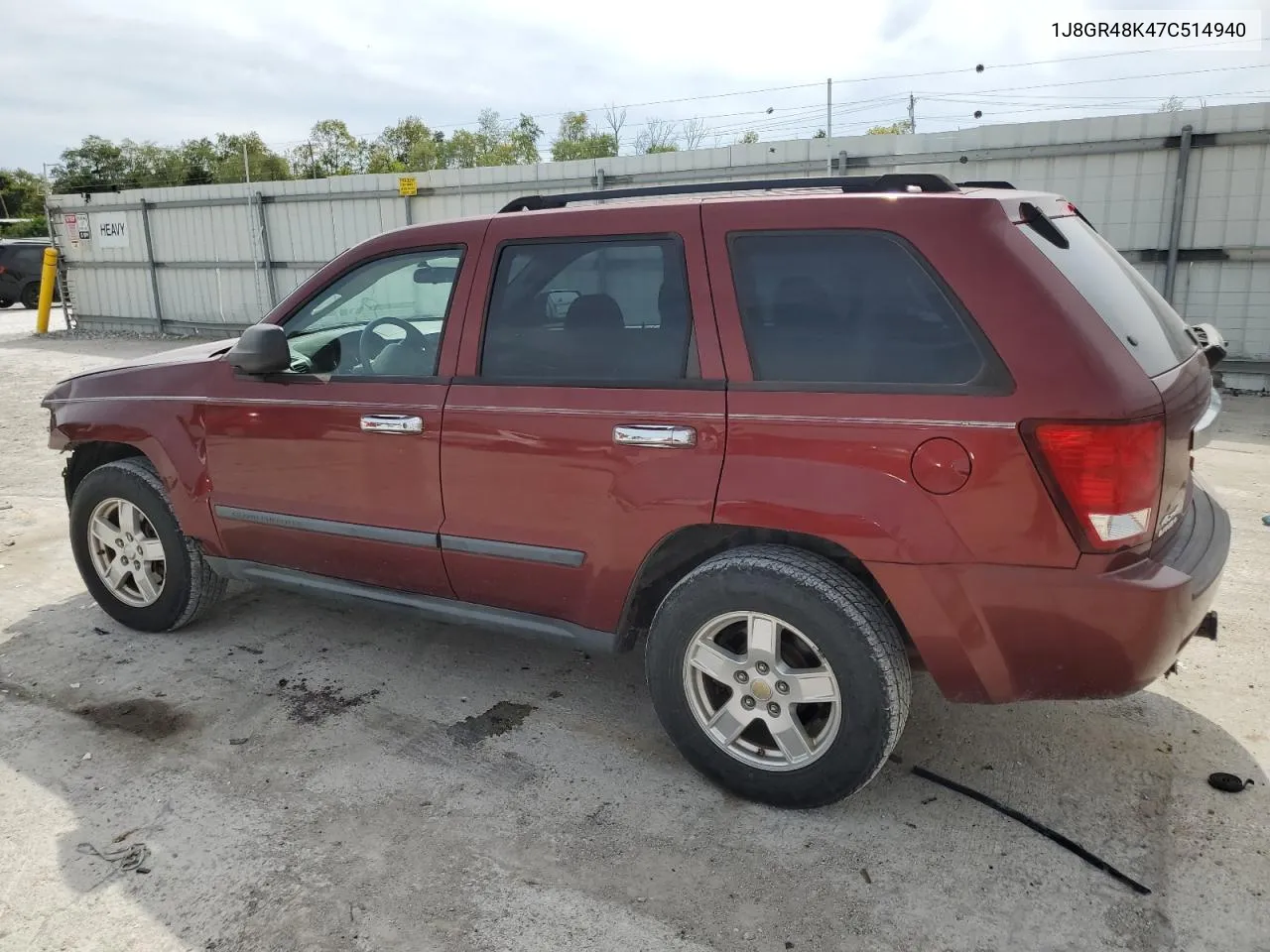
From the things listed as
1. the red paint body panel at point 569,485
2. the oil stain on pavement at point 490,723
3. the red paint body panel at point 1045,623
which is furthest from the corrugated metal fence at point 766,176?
the oil stain on pavement at point 490,723

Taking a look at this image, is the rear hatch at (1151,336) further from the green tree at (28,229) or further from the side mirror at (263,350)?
the green tree at (28,229)

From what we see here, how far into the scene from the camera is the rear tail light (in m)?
2.35

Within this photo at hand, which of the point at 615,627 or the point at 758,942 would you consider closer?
the point at 758,942

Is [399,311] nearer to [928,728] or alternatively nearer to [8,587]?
[928,728]

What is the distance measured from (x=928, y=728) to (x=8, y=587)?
469cm

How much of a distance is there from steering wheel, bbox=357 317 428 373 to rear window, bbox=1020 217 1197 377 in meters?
2.10

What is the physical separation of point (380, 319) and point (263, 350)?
0.46 m

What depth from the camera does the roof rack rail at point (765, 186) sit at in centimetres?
280

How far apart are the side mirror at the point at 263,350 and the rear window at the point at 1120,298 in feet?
8.58

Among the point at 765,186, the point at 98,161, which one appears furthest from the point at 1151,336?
the point at 98,161

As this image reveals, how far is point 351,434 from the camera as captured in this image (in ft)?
11.5

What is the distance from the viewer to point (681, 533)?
2.96 metres

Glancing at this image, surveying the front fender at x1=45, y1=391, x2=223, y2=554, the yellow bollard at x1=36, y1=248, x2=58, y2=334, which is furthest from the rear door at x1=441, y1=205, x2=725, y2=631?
the yellow bollard at x1=36, y1=248, x2=58, y2=334

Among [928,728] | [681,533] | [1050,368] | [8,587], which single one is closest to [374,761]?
[681,533]
